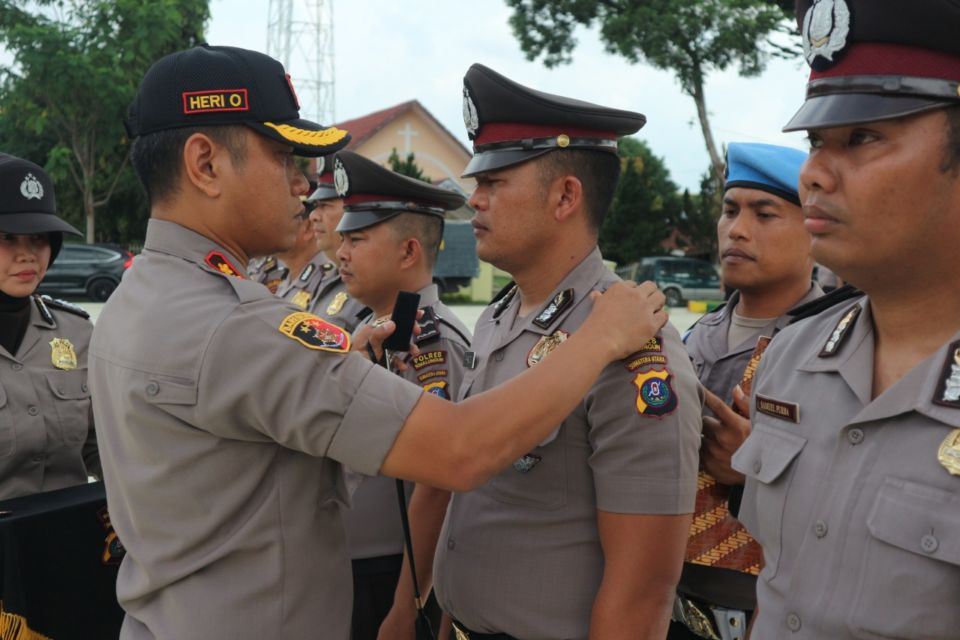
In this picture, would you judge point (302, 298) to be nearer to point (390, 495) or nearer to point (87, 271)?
point (390, 495)

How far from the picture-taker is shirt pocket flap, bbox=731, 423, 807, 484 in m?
1.66

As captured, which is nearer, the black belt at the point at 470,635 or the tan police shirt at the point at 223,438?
the tan police shirt at the point at 223,438

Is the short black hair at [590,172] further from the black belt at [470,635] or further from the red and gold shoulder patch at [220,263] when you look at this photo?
the black belt at [470,635]

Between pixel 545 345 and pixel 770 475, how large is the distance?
82 cm

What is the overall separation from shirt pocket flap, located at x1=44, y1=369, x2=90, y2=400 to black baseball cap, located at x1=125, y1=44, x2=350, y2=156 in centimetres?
165

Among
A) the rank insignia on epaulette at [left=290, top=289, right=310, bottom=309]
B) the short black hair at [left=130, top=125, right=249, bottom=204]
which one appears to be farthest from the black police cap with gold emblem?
the rank insignia on epaulette at [left=290, top=289, right=310, bottom=309]

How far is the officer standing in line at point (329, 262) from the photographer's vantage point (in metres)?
5.05

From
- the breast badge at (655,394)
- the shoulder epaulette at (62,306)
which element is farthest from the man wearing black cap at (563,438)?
the shoulder epaulette at (62,306)

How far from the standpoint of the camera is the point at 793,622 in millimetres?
1551

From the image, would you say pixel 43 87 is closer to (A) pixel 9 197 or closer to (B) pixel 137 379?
(A) pixel 9 197

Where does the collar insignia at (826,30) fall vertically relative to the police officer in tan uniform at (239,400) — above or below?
above

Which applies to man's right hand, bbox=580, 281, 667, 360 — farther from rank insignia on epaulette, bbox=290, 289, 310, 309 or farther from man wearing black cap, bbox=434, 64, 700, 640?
rank insignia on epaulette, bbox=290, 289, 310, 309

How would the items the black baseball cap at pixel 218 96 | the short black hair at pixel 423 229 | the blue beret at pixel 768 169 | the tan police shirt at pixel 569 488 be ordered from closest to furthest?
the black baseball cap at pixel 218 96 → the tan police shirt at pixel 569 488 → the blue beret at pixel 768 169 → the short black hair at pixel 423 229

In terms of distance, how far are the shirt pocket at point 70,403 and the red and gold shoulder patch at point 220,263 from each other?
5.19 ft
